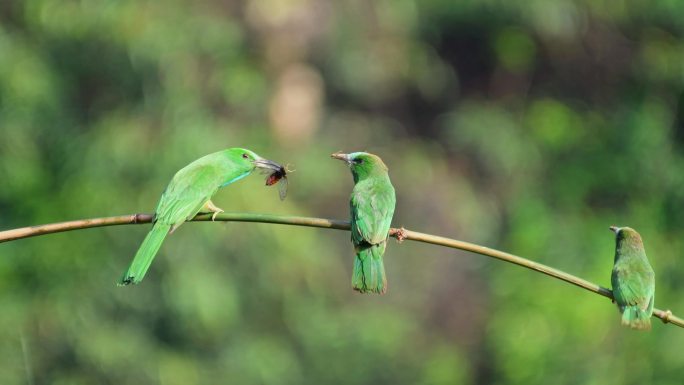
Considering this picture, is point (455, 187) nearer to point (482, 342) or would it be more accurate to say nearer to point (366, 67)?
point (366, 67)

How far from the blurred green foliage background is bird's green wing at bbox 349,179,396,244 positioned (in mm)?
5650

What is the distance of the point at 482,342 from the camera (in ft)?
40.9

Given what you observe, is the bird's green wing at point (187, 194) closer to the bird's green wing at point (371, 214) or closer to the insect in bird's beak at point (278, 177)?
the insect in bird's beak at point (278, 177)

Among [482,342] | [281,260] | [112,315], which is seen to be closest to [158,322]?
[112,315]

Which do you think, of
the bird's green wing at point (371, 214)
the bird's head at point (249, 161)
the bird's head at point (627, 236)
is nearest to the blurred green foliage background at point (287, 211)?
the bird's head at point (627, 236)

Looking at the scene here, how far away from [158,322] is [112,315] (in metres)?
0.42

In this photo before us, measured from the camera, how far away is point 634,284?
12.0 ft

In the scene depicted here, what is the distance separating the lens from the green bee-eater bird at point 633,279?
11.7 feet

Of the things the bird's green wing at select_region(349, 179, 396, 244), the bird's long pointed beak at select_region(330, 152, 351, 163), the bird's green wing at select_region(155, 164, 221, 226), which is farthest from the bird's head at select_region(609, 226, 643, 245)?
the bird's green wing at select_region(155, 164, 221, 226)

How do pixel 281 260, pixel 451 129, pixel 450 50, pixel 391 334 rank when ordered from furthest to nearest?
1. pixel 450 50
2. pixel 451 129
3. pixel 391 334
4. pixel 281 260

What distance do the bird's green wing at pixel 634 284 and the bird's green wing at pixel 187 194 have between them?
1139 millimetres

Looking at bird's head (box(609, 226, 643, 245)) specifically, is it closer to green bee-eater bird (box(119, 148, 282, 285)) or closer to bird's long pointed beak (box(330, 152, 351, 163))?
bird's long pointed beak (box(330, 152, 351, 163))

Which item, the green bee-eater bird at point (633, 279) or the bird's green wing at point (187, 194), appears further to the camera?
the green bee-eater bird at point (633, 279)

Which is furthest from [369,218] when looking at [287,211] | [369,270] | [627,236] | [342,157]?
[287,211]
